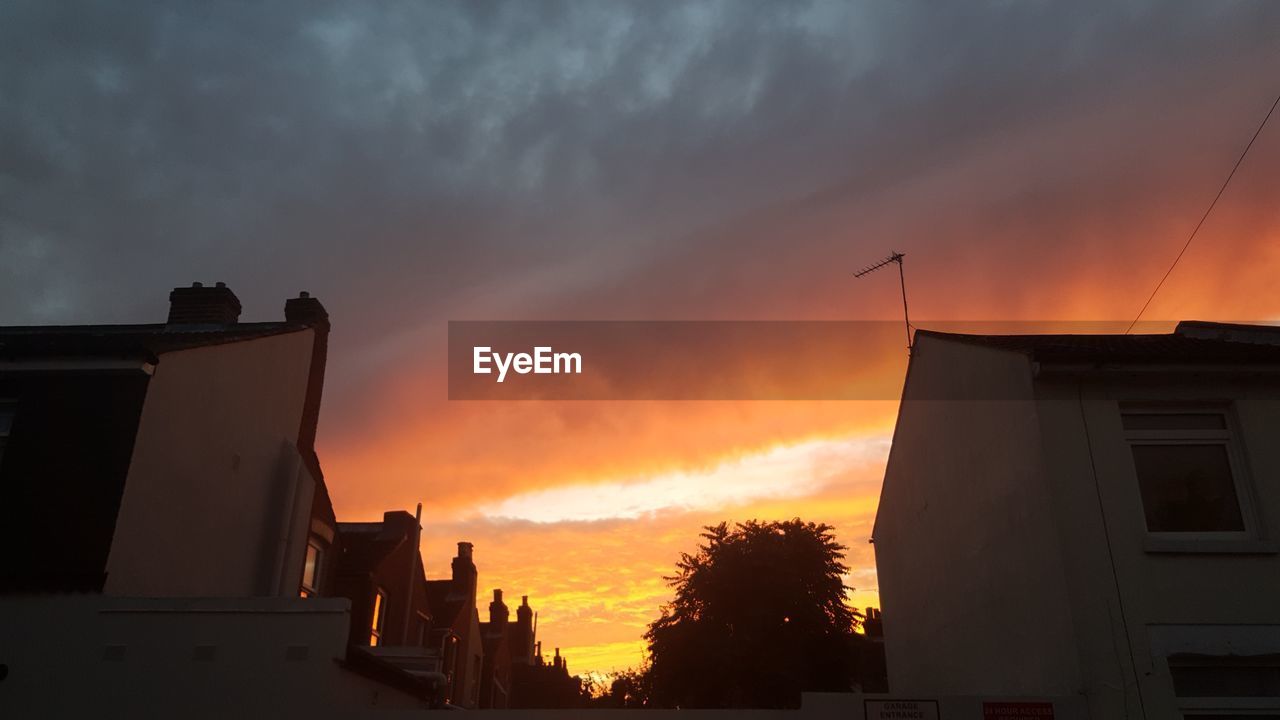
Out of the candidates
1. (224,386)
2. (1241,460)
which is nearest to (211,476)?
(224,386)

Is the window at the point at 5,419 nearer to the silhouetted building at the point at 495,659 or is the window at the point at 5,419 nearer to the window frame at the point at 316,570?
the window frame at the point at 316,570

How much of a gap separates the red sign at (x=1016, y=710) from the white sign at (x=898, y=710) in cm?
66

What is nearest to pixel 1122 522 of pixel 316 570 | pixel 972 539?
pixel 972 539

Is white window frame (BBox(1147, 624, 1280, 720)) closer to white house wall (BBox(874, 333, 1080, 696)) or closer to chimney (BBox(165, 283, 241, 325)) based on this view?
white house wall (BBox(874, 333, 1080, 696))

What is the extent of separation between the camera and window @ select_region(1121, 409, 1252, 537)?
12289 mm

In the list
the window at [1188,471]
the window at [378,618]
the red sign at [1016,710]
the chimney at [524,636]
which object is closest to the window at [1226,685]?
the window at [1188,471]

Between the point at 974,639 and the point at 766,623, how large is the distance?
774 inches

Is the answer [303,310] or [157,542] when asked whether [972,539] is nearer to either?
[157,542]

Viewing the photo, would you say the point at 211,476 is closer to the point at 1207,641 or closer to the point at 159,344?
the point at 159,344

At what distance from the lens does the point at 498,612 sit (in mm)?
49781

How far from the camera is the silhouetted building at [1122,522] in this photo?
11273mm

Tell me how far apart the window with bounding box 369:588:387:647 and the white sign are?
833 inches

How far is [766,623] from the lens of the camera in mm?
33906

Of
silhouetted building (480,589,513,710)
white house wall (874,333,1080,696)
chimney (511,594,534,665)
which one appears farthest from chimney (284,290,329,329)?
chimney (511,594,534,665)
